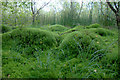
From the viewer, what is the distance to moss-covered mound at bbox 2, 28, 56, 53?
294 cm

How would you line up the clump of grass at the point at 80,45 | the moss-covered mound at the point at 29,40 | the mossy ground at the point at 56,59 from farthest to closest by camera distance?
the moss-covered mound at the point at 29,40
the clump of grass at the point at 80,45
the mossy ground at the point at 56,59

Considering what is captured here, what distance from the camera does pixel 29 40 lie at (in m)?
3.23

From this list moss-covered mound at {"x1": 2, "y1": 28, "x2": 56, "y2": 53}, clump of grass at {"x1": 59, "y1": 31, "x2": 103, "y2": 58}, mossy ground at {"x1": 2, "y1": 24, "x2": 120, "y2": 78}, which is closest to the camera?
mossy ground at {"x1": 2, "y1": 24, "x2": 120, "y2": 78}

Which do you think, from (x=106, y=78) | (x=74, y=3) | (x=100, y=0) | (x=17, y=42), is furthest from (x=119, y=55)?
(x=74, y=3)

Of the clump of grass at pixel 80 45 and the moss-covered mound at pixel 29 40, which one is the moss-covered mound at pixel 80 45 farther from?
the moss-covered mound at pixel 29 40

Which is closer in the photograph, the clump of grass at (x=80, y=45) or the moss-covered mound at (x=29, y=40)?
the clump of grass at (x=80, y=45)

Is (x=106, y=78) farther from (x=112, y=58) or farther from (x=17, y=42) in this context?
(x=17, y=42)

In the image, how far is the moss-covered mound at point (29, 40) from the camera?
9.66ft

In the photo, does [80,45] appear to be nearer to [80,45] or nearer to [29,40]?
[80,45]

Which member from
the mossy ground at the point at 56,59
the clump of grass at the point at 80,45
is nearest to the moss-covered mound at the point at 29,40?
the mossy ground at the point at 56,59

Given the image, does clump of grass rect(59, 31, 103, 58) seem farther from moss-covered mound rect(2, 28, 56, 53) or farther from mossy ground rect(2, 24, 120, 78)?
moss-covered mound rect(2, 28, 56, 53)

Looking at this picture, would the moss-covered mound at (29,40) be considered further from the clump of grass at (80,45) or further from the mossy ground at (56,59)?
the clump of grass at (80,45)

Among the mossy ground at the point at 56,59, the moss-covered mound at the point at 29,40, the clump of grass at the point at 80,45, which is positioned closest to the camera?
the mossy ground at the point at 56,59

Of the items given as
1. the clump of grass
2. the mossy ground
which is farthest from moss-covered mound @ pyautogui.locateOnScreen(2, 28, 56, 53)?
the clump of grass
